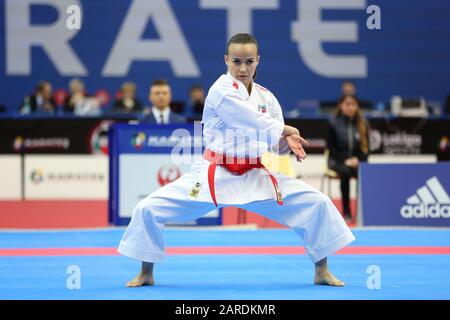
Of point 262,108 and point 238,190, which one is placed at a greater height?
point 262,108

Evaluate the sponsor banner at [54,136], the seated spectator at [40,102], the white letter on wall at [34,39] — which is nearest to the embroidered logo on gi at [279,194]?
the sponsor banner at [54,136]

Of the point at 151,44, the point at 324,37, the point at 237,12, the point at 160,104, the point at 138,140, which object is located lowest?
the point at 138,140

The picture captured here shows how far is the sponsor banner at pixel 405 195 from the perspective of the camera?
10.6 meters

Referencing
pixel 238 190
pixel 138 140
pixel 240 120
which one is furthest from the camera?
pixel 138 140

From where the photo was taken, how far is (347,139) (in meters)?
12.4

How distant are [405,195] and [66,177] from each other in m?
6.35

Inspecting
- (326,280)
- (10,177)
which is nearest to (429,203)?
(326,280)

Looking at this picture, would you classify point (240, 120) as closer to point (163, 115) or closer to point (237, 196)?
point (237, 196)

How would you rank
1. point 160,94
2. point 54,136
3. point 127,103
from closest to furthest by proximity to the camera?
1. point 160,94
2. point 54,136
3. point 127,103

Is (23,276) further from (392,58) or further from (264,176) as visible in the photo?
(392,58)

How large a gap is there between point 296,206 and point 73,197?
9.26 meters

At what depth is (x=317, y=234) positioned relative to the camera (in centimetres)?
611

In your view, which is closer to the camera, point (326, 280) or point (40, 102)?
point (326, 280)

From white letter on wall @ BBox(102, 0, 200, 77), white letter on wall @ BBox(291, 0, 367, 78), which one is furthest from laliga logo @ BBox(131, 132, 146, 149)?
white letter on wall @ BBox(291, 0, 367, 78)
